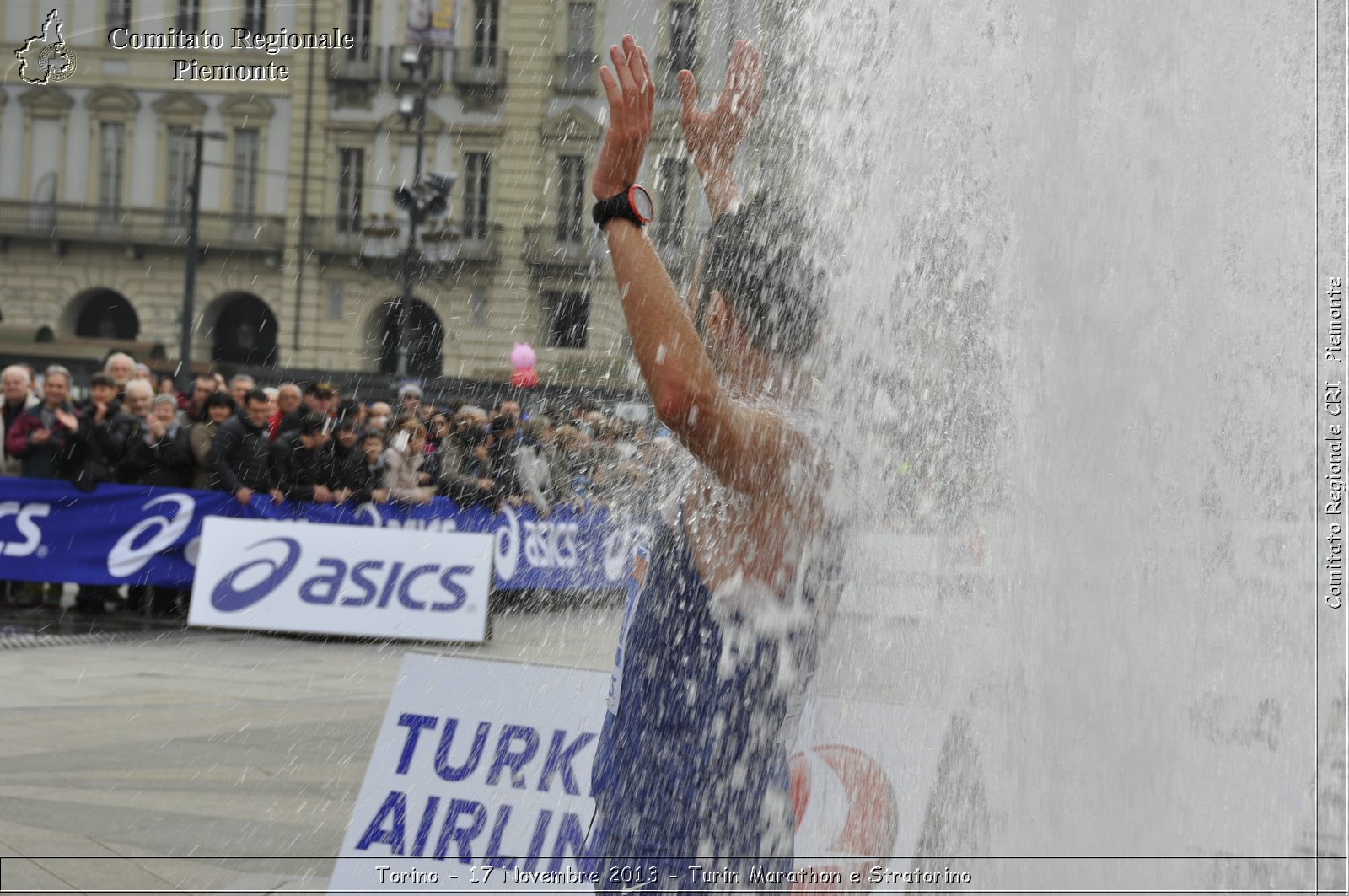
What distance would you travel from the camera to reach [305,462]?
36.6ft

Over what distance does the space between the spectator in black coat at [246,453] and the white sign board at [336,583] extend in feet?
1.85

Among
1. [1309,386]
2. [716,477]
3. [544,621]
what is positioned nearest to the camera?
[716,477]

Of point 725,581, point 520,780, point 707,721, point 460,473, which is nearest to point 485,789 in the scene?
point 520,780

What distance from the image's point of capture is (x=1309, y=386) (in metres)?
4.75

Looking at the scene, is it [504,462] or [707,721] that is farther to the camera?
[504,462]

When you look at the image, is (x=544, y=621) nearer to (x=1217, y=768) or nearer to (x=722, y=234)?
(x=1217, y=768)

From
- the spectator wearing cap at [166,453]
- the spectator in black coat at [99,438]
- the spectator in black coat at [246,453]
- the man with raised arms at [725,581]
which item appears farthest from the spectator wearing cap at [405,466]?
the man with raised arms at [725,581]

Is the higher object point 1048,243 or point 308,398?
point 1048,243

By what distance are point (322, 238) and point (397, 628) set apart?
122 feet

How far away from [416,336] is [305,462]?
121ft

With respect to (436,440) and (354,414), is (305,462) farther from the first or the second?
(436,440)

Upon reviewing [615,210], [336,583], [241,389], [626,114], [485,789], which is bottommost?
[336,583]

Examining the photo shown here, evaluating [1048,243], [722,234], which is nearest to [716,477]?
[722,234]

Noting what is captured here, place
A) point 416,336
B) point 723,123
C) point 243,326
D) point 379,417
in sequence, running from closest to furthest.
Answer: point 723,123
point 379,417
point 243,326
point 416,336
